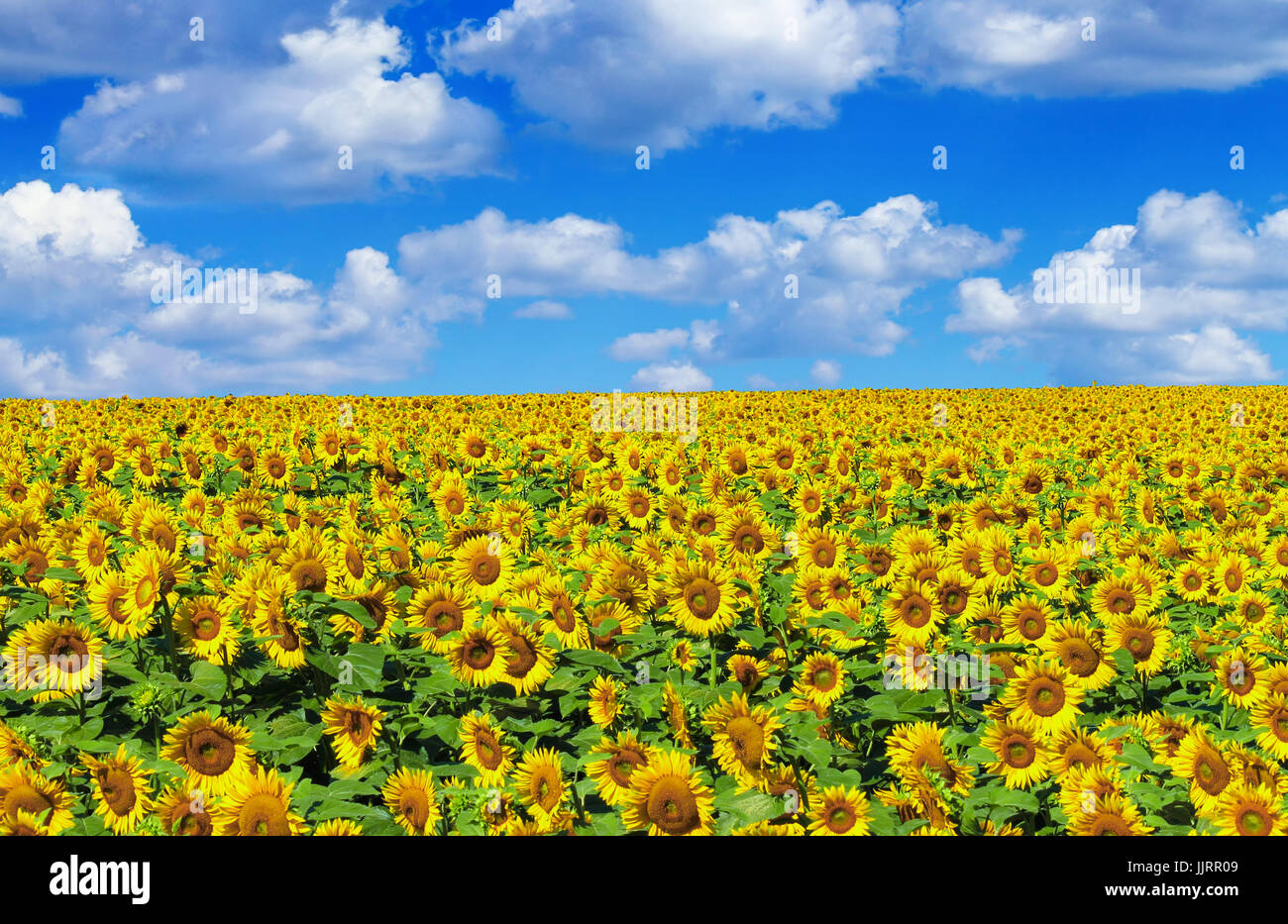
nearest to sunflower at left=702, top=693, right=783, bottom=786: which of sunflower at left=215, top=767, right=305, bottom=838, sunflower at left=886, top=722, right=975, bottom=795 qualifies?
sunflower at left=886, top=722, right=975, bottom=795

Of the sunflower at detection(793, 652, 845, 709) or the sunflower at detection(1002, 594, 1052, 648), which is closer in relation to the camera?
the sunflower at detection(793, 652, 845, 709)

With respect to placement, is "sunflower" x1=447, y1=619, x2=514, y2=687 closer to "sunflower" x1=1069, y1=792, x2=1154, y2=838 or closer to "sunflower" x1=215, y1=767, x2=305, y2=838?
"sunflower" x1=215, y1=767, x2=305, y2=838

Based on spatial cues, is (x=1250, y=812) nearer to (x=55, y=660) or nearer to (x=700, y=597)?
(x=700, y=597)

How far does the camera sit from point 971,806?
4863 millimetres

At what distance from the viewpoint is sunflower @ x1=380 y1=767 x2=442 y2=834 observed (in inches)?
169

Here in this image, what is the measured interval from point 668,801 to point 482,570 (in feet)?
8.95

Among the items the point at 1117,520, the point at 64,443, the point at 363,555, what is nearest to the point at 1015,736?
the point at 363,555

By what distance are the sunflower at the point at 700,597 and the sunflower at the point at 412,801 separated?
74.1 inches

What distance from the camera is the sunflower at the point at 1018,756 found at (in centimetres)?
509

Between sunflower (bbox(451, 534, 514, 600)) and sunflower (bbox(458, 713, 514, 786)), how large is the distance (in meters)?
1.56

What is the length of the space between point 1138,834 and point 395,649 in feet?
12.9

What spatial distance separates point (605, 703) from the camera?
4.89 meters

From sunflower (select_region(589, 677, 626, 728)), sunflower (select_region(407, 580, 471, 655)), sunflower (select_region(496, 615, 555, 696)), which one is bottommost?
sunflower (select_region(589, 677, 626, 728))
